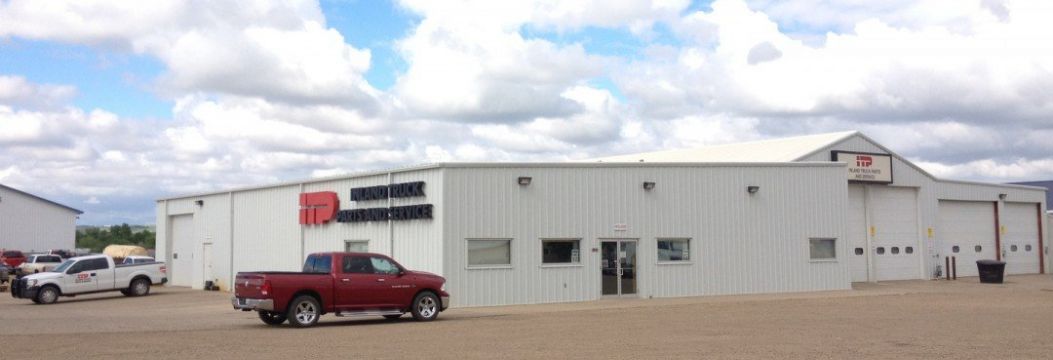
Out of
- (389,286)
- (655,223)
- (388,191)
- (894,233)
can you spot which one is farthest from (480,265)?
(894,233)

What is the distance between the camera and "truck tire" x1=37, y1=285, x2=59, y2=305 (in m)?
32.3

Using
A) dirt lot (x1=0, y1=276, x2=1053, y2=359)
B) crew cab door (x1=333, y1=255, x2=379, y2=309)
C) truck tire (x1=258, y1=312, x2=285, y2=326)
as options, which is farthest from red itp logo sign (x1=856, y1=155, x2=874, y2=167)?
truck tire (x1=258, y1=312, x2=285, y2=326)

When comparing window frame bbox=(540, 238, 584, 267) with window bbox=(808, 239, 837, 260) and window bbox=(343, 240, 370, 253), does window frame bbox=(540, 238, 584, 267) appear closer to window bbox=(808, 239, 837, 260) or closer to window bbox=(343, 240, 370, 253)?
window bbox=(343, 240, 370, 253)

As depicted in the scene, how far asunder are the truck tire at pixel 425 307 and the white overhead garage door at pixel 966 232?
23.6 meters

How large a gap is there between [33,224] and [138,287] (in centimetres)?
3717

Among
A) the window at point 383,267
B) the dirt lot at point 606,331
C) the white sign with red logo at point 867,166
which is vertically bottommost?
the dirt lot at point 606,331

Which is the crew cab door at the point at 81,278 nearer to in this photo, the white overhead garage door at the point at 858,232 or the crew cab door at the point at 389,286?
the crew cab door at the point at 389,286

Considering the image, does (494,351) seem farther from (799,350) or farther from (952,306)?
(952,306)

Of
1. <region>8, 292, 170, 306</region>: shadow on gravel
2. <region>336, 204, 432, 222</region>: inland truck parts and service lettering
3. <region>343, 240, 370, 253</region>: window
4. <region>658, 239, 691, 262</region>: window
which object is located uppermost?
<region>336, 204, 432, 222</region>: inland truck parts and service lettering

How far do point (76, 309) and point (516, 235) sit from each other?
41.0 ft

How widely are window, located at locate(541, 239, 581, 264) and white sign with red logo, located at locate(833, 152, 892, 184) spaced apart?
11.8 meters

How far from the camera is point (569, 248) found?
28062 millimetres

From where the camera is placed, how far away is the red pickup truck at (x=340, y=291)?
66.5 feet

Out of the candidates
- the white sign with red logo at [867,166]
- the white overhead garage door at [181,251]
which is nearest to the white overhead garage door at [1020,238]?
the white sign with red logo at [867,166]
